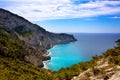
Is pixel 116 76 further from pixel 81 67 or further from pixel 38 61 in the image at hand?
pixel 38 61

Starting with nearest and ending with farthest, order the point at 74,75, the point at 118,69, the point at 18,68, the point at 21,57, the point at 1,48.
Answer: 1. the point at 118,69
2. the point at 74,75
3. the point at 18,68
4. the point at 1,48
5. the point at 21,57

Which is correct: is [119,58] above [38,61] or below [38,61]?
above

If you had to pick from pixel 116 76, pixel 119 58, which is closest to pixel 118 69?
pixel 116 76

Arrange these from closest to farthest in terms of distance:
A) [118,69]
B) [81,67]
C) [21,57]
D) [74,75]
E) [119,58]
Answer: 1. [118,69]
2. [119,58]
3. [74,75]
4. [81,67]
5. [21,57]

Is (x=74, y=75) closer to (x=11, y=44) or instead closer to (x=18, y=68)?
(x=18, y=68)

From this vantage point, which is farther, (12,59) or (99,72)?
(12,59)

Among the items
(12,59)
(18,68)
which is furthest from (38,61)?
(18,68)

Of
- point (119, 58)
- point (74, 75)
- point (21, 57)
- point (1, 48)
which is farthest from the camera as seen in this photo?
point (21, 57)

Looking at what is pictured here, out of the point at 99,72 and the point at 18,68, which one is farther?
the point at 18,68

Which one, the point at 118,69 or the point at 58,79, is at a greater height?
the point at 118,69
